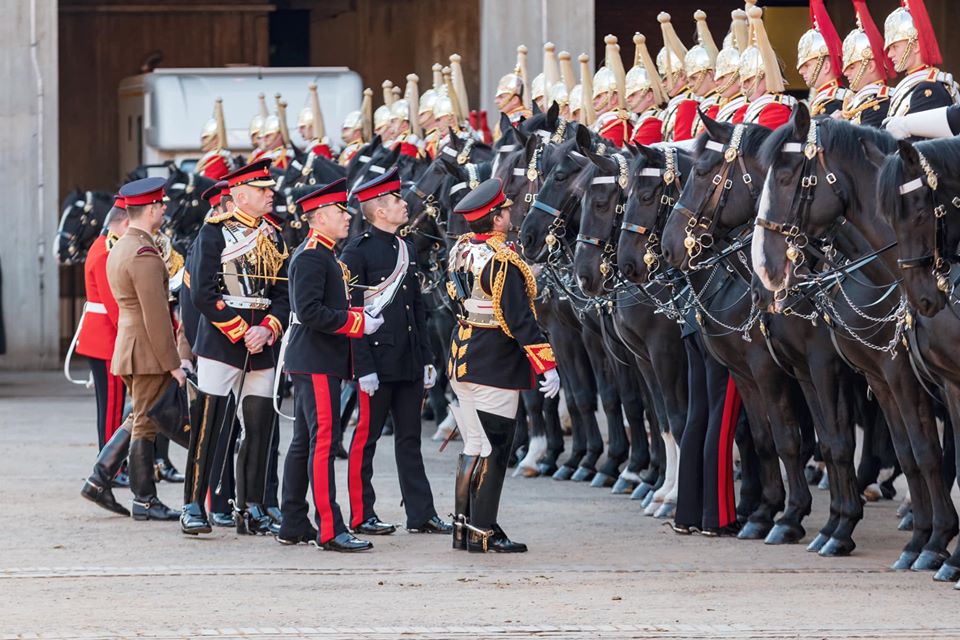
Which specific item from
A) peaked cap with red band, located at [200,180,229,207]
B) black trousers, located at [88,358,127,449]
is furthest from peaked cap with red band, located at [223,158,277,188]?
black trousers, located at [88,358,127,449]

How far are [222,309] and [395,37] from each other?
18.2 meters

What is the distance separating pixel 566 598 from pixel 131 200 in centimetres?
357

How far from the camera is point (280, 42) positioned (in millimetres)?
30328

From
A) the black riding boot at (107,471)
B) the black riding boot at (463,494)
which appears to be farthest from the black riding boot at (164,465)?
the black riding boot at (463,494)

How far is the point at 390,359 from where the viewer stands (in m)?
9.76

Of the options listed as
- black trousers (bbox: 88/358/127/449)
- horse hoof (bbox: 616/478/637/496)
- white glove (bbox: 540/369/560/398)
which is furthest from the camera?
horse hoof (bbox: 616/478/637/496)

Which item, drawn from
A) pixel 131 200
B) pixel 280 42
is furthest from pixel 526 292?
pixel 280 42

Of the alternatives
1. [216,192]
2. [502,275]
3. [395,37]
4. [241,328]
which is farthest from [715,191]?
[395,37]

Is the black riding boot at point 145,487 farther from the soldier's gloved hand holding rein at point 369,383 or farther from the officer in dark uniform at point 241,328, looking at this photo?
the soldier's gloved hand holding rein at point 369,383

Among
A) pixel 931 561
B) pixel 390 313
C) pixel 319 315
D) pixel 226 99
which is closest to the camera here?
pixel 931 561

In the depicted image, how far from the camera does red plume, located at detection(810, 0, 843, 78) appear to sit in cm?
1004

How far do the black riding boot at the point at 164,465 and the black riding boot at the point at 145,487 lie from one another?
→ 1.72m

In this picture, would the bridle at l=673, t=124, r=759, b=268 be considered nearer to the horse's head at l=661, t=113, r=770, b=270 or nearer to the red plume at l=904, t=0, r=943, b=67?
the horse's head at l=661, t=113, r=770, b=270

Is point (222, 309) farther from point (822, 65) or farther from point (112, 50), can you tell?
point (112, 50)
